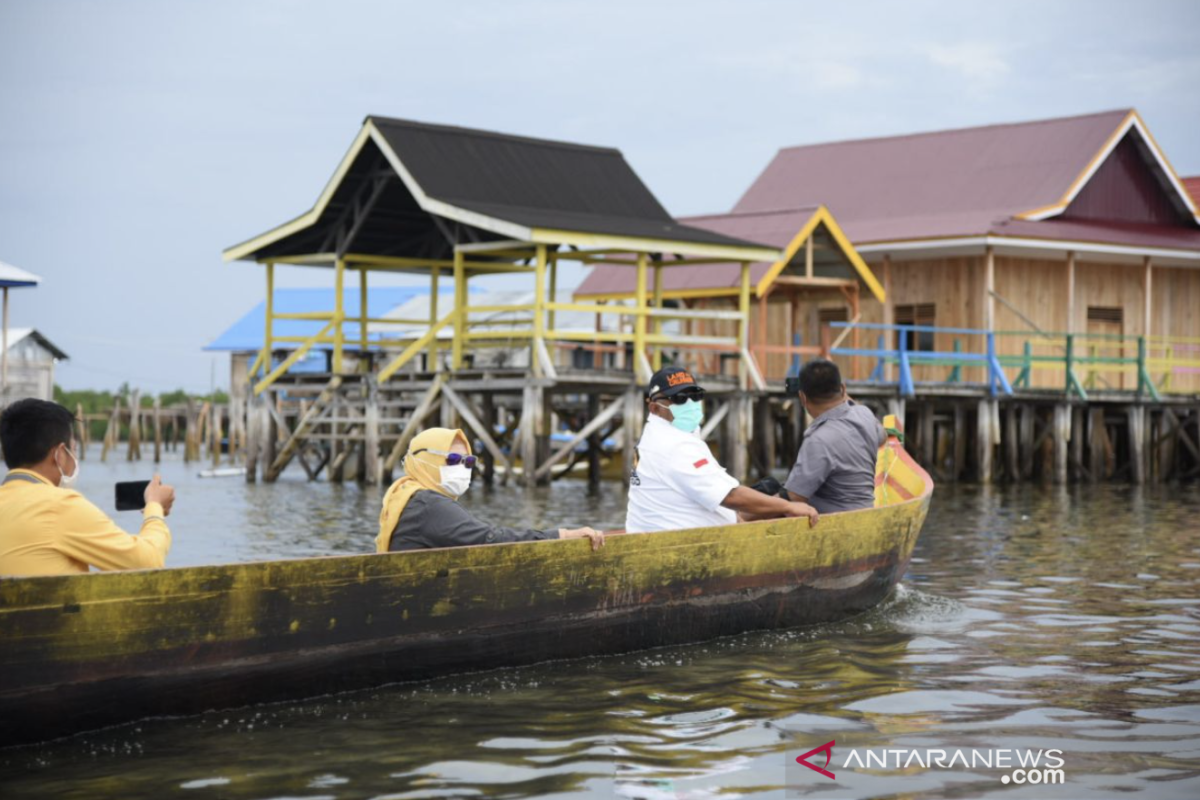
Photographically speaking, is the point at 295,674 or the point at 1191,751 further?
the point at 295,674

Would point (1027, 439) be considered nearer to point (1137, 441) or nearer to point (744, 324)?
point (1137, 441)

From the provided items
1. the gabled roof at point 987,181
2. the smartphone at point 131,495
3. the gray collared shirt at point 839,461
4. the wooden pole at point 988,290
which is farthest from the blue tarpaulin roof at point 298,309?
the smartphone at point 131,495

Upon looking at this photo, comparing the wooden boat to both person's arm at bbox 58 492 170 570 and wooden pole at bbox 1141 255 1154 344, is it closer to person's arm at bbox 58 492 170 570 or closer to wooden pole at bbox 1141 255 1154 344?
person's arm at bbox 58 492 170 570

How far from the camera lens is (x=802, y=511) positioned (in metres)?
9.16

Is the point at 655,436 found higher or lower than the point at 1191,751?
higher

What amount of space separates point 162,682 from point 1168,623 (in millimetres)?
6622

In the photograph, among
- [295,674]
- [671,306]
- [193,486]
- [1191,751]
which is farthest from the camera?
[671,306]

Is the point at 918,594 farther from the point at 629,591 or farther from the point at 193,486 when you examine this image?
the point at 193,486

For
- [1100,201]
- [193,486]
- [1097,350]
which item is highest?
[1100,201]

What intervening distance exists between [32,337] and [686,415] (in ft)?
158

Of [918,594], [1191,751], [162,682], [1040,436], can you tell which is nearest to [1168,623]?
[918,594]

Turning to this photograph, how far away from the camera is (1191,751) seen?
6430 mm

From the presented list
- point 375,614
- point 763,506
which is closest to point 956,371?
point 763,506

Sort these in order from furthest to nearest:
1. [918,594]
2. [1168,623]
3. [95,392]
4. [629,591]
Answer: [95,392]
[918,594]
[1168,623]
[629,591]
